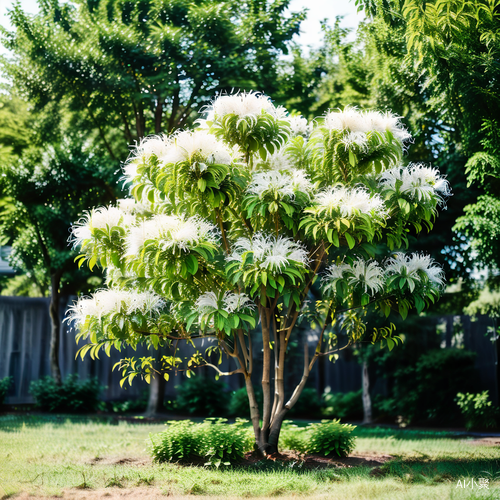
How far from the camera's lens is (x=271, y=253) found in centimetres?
479

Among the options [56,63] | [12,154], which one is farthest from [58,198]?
[56,63]

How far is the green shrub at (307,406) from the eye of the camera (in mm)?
12086

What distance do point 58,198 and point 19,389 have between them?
407 cm

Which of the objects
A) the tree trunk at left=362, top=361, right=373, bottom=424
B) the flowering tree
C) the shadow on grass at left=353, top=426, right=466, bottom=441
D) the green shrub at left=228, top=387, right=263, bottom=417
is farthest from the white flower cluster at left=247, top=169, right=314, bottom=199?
the green shrub at left=228, top=387, right=263, bottom=417

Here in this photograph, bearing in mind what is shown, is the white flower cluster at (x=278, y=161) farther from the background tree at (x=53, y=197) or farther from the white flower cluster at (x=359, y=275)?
the background tree at (x=53, y=197)

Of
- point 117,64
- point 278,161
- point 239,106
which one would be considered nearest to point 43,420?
point 278,161

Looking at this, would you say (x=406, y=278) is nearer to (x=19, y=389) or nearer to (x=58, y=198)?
(x=58, y=198)

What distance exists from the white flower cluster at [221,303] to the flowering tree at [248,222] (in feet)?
0.03

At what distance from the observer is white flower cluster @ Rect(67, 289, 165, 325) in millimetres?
5062

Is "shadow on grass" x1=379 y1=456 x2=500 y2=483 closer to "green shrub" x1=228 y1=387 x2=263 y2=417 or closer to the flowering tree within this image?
the flowering tree

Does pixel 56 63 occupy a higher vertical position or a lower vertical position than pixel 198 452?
higher

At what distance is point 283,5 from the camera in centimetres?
1086

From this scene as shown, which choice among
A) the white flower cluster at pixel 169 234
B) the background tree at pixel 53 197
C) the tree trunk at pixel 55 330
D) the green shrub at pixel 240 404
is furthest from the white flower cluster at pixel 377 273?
the tree trunk at pixel 55 330

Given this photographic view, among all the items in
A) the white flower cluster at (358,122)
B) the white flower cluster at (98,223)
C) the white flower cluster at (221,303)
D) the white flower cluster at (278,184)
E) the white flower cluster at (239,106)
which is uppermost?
the white flower cluster at (239,106)
